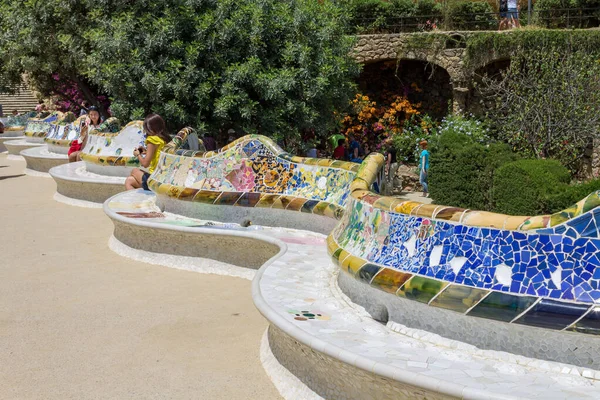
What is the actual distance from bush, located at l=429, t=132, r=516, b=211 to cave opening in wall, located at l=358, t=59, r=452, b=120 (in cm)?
694

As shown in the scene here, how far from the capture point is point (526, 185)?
12344mm

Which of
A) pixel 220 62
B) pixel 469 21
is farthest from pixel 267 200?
pixel 469 21

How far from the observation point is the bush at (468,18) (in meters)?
21.1

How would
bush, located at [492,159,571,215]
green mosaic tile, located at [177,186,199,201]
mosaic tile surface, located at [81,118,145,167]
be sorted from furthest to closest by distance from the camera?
bush, located at [492,159,571,215] → mosaic tile surface, located at [81,118,145,167] → green mosaic tile, located at [177,186,199,201]

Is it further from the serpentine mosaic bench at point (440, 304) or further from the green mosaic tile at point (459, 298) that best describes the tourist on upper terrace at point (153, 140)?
the green mosaic tile at point (459, 298)

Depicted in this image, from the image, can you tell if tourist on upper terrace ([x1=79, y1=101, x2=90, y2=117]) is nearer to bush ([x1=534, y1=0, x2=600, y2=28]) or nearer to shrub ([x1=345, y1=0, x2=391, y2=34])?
shrub ([x1=345, y1=0, x2=391, y2=34])

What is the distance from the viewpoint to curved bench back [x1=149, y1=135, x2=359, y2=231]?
7.02 metres

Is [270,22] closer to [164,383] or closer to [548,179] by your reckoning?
[548,179]

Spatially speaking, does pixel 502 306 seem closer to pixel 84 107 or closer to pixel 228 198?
pixel 228 198

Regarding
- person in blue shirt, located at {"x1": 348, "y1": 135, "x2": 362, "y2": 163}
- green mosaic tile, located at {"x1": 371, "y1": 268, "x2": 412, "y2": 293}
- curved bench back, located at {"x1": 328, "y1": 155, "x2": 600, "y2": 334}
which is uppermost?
curved bench back, located at {"x1": 328, "y1": 155, "x2": 600, "y2": 334}

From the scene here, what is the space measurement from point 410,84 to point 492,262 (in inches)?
737

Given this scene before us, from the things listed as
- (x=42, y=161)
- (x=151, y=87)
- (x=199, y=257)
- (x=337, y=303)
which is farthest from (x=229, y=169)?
(x=42, y=161)

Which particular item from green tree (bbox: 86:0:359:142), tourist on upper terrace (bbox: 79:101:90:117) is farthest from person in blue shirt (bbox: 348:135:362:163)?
tourist on upper terrace (bbox: 79:101:90:117)

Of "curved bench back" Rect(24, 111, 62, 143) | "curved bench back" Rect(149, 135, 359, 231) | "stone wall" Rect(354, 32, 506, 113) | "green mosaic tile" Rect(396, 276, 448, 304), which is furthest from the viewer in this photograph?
"stone wall" Rect(354, 32, 506, 113)
